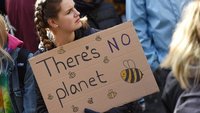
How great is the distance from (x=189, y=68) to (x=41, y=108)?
106 cm

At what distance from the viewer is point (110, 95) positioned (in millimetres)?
2650

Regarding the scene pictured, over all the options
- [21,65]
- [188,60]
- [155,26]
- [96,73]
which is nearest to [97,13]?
[155,26]

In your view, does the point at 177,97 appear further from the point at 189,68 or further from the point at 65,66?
the point at 65,66

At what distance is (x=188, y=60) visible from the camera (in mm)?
2018

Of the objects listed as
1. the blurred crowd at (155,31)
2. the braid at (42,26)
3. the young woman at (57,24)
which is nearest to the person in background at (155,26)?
the blurred crowd at (155,31)

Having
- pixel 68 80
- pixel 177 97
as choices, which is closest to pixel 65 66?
pixel 68 80

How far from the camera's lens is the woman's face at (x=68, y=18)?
2680mm

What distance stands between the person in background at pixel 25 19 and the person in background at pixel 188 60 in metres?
1.86

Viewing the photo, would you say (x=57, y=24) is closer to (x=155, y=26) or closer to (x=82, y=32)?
(x=82, y=32)

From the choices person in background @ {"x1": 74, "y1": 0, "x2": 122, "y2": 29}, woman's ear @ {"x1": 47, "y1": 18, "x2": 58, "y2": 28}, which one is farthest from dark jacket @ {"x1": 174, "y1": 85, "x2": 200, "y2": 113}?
person in background @ {"x1": 74, "y1": 0, "x2": 122, "y2": 29}

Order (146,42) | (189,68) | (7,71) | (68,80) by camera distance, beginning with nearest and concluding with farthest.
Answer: (189,68)
(68,80)
(7,71)
(146,42)

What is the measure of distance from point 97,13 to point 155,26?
1.70ft

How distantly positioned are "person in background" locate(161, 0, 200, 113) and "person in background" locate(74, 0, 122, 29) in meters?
1.60

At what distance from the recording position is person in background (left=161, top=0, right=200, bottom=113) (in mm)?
2018
